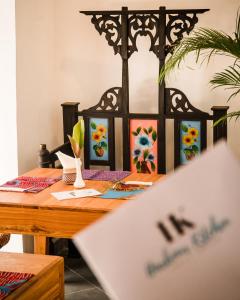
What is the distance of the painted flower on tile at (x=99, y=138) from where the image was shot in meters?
5.14

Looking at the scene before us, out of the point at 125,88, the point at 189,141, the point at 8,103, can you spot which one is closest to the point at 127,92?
the point at 125,88

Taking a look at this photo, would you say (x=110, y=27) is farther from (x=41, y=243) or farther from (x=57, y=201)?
(x=41, y=243)

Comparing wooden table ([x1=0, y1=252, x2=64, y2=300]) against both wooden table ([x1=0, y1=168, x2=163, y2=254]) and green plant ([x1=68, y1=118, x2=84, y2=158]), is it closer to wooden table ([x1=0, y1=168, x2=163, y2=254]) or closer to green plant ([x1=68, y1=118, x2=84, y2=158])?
wooden table ([x1=0, y1=168, x2=163, y2=254])

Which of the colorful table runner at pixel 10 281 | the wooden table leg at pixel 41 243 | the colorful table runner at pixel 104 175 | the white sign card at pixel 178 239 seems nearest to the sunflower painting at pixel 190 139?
the colorful table runner at pixel 104 175

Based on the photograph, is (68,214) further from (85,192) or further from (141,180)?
(141,180)

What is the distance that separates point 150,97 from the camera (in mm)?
5312

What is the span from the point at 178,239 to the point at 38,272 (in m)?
2.57

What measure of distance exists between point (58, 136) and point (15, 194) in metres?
1.80

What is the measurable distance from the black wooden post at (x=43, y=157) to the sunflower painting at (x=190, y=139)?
102 cm

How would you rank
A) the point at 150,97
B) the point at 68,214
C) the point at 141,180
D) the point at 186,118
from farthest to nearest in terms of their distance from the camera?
1. the point at 150,97
2. the point at 186,118
3. the point at 141,180
4. the point at 68,214

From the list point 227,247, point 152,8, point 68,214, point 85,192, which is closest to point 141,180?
point 85,192

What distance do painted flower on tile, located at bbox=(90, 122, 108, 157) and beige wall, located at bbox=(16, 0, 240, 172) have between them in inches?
15.5

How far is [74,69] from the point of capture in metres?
5.49

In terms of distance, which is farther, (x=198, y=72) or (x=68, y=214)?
(x=198, y=72)
